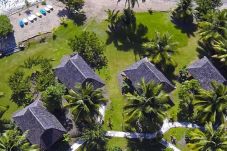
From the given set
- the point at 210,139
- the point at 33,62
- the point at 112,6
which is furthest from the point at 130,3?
the point at 210,139

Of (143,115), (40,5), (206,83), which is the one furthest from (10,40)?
(206,83)

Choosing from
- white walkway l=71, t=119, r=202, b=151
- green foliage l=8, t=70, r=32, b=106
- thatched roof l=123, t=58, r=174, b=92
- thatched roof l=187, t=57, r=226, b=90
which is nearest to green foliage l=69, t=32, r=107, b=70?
thatched roof l=123, t=58, r=174, b=92

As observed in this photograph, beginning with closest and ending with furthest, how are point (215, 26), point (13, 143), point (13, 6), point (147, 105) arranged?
point (13, 143), point (147, 105), point (215, 26), point (13, 6)

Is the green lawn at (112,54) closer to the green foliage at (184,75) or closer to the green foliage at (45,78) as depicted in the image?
the green foliage at (184,75)

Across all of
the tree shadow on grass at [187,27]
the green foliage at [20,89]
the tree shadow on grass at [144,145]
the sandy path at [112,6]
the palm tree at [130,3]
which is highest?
the palm tree at [130,3]

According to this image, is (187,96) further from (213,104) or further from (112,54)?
(112,54)

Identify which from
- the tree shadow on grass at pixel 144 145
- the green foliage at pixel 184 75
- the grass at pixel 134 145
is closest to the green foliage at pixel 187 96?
the green foliage at pixel 184 75
